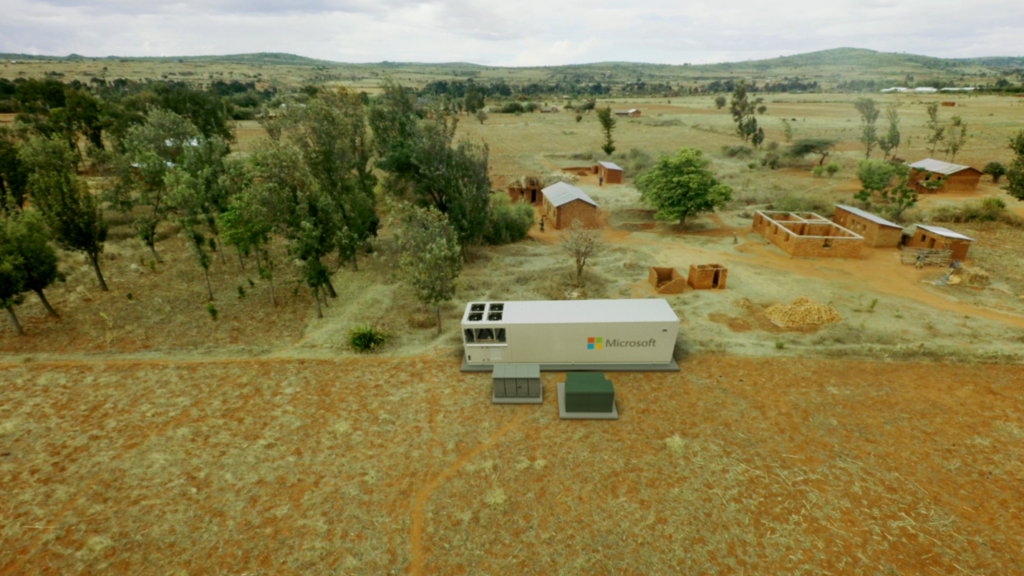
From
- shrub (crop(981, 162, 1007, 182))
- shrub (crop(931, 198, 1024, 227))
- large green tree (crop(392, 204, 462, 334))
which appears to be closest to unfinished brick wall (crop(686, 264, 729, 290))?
large green tree (crop(392, 204, 462, 334))

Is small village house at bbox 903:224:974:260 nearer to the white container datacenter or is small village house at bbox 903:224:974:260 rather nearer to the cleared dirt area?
the cleared dirt area

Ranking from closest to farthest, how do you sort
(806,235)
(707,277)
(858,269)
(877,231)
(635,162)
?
(707,277)
(858,269)
(877,231)
(806,235)
(635,162)

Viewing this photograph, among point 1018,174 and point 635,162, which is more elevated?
point 635,162

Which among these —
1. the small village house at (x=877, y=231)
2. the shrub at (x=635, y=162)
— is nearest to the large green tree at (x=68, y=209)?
the small village house at (x=877, y=231)

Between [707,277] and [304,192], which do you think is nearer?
[304,192]

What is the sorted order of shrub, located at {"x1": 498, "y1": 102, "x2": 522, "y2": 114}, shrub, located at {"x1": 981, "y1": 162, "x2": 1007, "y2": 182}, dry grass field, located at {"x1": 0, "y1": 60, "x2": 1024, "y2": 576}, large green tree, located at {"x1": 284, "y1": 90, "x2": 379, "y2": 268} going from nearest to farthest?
dry grass field, located at {"x1": 0, "y1": 60, "x2": 1024, "y2": 576} < large green tree, located at {"x1": 284, "y1": 90, "x2": 379, "y2": 268} < shrub, located at {"x1": 981, "y1": 162, "x2": 1007, "y2": 182} < shrub, located at {"x1": 498, "y1": 102, "x2": 522, "y2": 114}

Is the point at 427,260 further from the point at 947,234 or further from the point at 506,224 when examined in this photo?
the point at 947,234

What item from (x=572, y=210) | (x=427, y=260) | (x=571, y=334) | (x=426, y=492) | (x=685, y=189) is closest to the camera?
(x=426, y=492)

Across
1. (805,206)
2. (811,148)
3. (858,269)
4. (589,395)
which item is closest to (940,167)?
(811,148)
